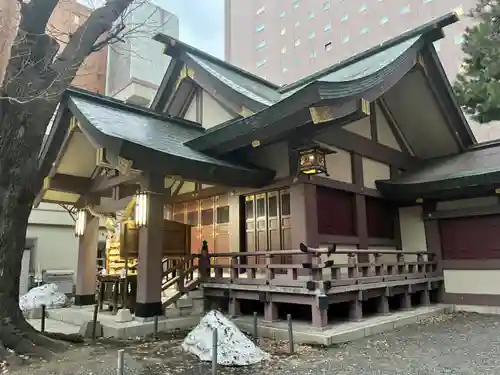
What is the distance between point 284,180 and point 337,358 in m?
4.27

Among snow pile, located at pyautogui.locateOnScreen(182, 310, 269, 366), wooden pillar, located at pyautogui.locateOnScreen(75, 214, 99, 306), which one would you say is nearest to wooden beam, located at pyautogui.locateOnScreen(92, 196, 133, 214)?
wooden pillar, located at pyautogui.locateOnScreen(75, 214, 99, 306)

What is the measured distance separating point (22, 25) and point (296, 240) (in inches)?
251

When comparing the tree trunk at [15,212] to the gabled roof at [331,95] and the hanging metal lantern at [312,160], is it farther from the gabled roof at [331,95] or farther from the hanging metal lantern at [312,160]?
the hanging metal lantern at [312,160]

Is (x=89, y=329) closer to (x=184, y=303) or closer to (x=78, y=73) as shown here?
(x=184, y=303)

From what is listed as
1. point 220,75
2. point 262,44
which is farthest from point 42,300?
point 262,44

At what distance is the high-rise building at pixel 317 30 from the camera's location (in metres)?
35.0

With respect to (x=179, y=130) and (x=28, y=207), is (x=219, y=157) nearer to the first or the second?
(x=179, y=130)

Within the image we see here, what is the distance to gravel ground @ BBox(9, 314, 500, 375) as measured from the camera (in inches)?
213

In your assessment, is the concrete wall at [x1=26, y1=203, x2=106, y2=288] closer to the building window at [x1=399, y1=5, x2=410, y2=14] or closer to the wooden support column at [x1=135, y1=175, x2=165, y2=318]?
the wooden support column at [x1=135, y1=175, x2=165, y2=318]

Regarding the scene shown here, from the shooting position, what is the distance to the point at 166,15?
80.7 feet

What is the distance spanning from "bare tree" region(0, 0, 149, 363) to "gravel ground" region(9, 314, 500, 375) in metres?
0.79

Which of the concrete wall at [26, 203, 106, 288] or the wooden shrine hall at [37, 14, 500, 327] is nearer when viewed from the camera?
the wooden shrine hall at [37, 14, 500, 327]

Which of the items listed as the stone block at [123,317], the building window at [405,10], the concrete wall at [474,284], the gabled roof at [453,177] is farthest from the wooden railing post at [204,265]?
the building window at [405,10]

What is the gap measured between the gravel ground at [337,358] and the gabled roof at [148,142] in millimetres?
→ 3225
